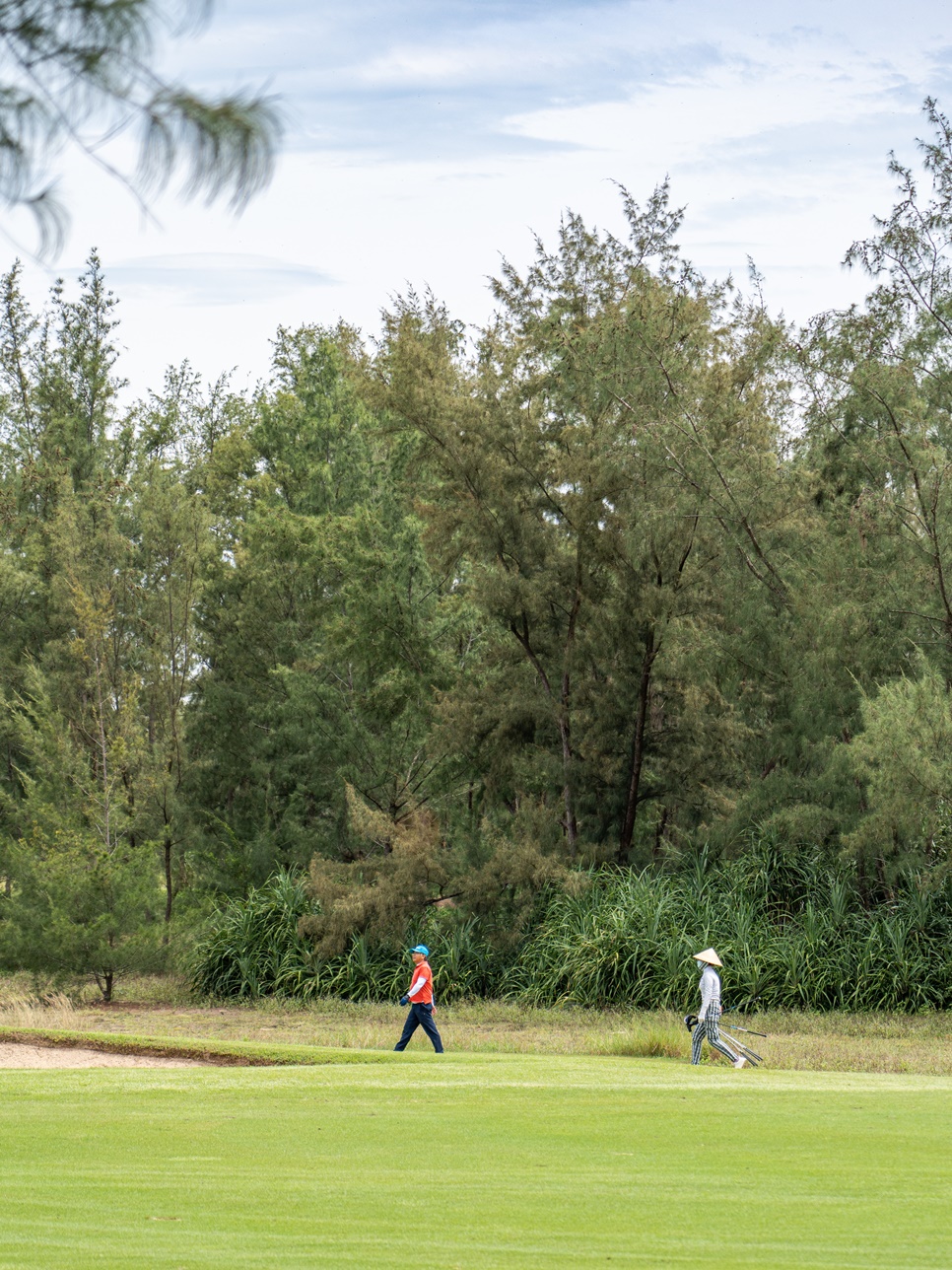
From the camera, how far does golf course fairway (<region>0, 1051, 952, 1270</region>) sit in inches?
251

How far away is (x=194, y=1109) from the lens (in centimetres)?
1110

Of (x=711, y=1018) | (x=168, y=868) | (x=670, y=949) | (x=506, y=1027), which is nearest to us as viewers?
(x=711, y=1018)

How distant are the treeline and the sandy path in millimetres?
6215

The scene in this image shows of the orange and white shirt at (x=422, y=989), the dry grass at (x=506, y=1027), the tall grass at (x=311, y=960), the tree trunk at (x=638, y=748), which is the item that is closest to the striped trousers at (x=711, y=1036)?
the dry grass at (x=506, y=1027)

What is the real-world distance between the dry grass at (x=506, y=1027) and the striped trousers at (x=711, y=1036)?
2.84ft

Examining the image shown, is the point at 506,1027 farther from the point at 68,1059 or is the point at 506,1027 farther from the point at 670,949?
the point at 68,1059

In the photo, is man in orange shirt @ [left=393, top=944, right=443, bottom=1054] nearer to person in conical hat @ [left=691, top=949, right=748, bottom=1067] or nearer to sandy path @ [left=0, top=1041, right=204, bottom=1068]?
sandy path @ [left=0, top=1041, right=204, bottom=1068]

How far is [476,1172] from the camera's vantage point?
8.25 metres

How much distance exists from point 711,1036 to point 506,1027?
585cm

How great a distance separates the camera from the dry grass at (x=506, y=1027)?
1611cm

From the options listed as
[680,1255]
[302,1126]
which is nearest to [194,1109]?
[302,1126]

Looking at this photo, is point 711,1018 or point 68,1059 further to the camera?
point 68,1059

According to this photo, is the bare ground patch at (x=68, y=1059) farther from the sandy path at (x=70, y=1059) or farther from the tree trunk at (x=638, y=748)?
the tree trunk at (x=638, y=748)

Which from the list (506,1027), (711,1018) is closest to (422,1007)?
(711,1018)
